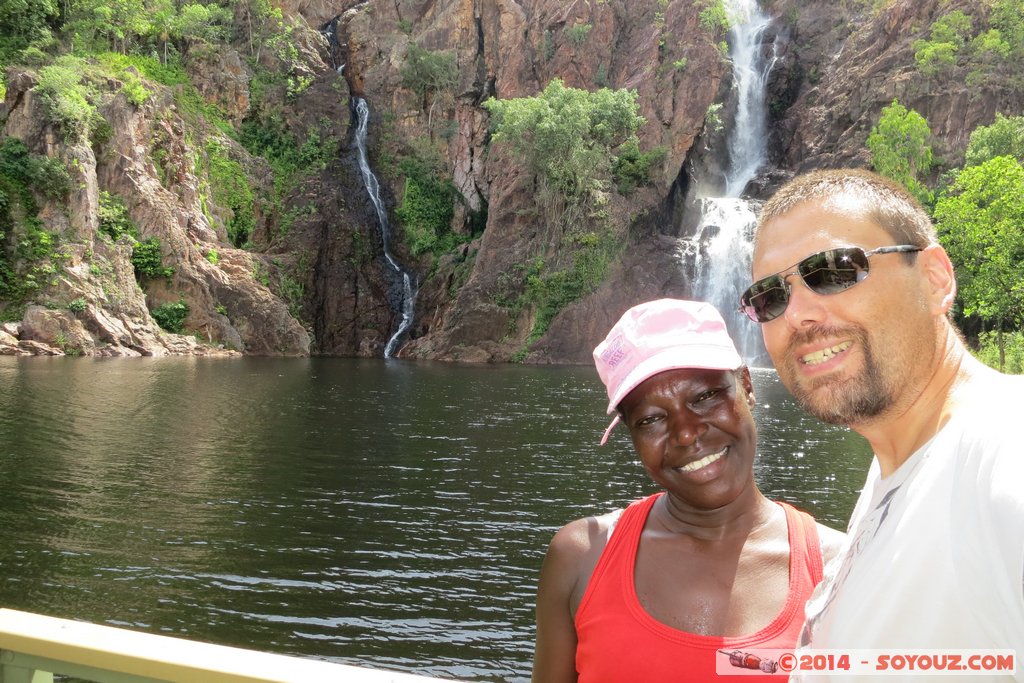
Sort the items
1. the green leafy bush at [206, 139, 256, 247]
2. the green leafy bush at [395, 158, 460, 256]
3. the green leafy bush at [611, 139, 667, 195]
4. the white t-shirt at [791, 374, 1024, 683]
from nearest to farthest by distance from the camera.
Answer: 1. the white t-shirt at [791, 374, 1024, 683]
2. the green leafy bush at [611, 139, 667, 195]
3. the green leafy bush at [206, 139, 256, 247]
4. the green leafy bush at [395, 158, 460, 256]

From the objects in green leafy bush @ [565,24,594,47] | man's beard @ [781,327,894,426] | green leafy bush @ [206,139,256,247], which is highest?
green leafy bush @ [565,24,594,47]

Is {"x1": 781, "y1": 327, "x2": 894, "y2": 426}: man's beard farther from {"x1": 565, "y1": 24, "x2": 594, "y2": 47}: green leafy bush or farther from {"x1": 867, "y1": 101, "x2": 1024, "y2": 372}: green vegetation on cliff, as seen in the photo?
{"x1": 565, "y1": 24, "x2": 594, "y2": 47}: green leafy bush

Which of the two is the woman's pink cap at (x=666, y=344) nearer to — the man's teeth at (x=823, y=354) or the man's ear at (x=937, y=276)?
the man's teeth at (x=823, y=354)

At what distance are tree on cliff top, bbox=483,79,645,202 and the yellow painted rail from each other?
165 ft

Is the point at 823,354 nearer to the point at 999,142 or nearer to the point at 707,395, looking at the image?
the point at 707,395

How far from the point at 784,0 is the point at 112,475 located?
6073 cm

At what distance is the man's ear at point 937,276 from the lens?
5.58 ft

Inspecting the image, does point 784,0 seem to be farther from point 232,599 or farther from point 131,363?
point 232,599

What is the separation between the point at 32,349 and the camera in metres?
39.0

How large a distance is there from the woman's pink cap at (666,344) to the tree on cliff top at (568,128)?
49.7 metres

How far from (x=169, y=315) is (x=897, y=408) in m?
49.3

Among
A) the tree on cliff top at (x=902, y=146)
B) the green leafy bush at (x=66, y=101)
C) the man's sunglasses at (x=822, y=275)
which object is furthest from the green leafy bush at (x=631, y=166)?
the man's sunglasses at (x=822, y=275)

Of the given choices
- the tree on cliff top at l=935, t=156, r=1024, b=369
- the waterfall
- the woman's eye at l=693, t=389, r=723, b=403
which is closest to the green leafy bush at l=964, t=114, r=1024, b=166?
the tree on cliff top at l=935, t=156, r=1024, b=369

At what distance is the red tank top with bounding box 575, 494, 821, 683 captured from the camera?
1954 millimetres
